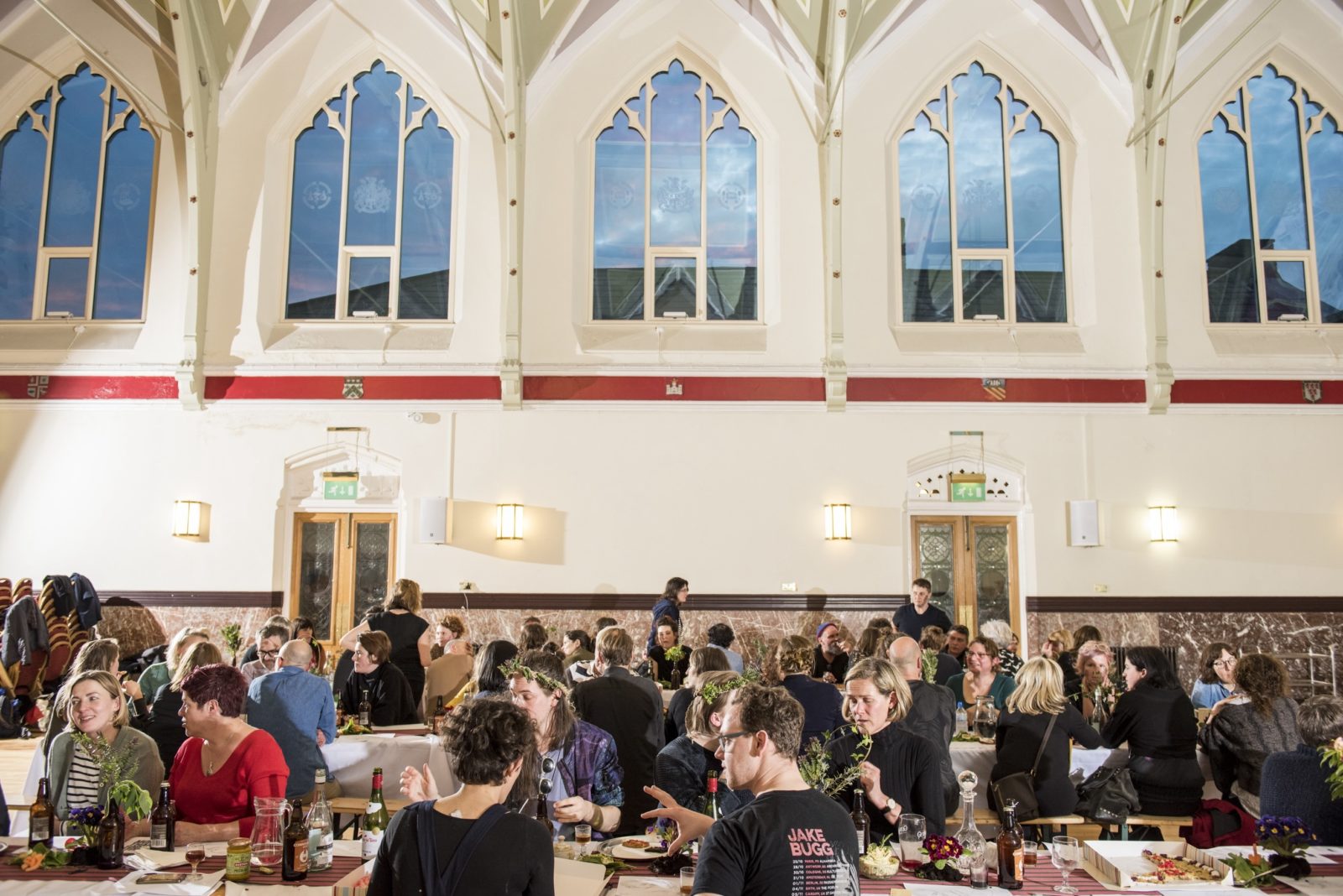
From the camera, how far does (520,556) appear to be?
40.9 feet

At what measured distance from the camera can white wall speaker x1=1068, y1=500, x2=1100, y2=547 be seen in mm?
12312

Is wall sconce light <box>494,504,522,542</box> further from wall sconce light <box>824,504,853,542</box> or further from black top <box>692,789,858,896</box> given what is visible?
black top <box>692,789,858,896</box>

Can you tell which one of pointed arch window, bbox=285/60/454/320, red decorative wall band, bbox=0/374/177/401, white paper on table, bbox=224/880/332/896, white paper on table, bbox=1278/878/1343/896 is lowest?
white paper on table, bbox=224/880/332/896

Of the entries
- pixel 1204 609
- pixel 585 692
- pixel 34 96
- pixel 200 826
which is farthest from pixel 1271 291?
pixel 34 96

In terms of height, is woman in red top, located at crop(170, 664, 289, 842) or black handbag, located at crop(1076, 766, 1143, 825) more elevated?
woman in red top, located at crop(170, 664, 289, 842)

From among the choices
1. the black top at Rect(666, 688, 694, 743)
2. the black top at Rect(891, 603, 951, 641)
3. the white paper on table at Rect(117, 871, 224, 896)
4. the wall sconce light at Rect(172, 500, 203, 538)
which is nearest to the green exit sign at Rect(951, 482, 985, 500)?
the black top at Rect(891, 603, 951, 641)

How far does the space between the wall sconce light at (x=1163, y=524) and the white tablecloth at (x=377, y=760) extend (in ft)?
28.6

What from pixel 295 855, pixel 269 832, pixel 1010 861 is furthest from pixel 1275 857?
pixel 269 832

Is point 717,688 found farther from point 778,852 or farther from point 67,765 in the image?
point 67,765

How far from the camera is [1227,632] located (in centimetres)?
1227

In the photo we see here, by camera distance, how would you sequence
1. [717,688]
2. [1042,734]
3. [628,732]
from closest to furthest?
[717,688]
[628,732]
[1042,734]

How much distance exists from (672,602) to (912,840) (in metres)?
7.32

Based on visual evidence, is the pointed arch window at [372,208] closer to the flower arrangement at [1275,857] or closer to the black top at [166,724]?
the black top at [166,724]

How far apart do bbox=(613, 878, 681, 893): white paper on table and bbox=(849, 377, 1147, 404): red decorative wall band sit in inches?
358
